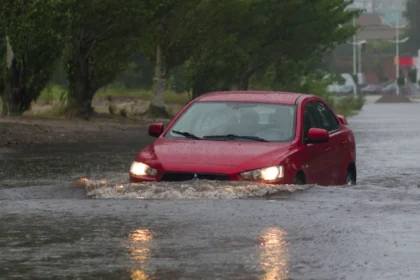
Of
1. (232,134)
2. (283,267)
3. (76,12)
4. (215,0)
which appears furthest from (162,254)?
(215,0)

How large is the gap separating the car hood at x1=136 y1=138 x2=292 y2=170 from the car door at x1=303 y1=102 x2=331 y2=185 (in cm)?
34

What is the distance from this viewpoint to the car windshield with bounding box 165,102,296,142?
14.5 metres

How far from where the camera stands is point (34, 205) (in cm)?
1280

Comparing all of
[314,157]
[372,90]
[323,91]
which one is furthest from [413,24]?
[314,157]

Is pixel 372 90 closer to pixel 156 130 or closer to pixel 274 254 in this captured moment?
pixel 156 130

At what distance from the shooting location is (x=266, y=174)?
1347 centimetres

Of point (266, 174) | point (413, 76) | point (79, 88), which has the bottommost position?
point (413, 76)

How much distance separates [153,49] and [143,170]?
34007 millimetres

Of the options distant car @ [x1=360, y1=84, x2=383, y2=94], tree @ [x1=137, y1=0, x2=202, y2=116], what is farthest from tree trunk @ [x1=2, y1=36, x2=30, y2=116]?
distant car @ [x1=360, y1=84, x2=383, y2=94]

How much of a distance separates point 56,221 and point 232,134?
3385 millimetres

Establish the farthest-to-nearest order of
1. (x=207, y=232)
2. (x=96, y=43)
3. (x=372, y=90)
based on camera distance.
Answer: (x=372, y=90) → (x=96, y=43) → (x=207, y=232)

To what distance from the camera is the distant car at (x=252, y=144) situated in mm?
13414

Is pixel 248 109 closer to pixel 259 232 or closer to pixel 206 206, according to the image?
pixel 206 206

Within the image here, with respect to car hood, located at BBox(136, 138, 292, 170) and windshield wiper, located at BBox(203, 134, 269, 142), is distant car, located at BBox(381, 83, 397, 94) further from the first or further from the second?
car hood, located at BBox(136, 138, 292, 170)
